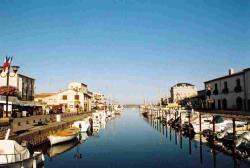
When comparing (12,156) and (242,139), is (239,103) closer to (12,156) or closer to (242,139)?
(242,139)

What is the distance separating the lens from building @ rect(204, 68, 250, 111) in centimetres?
7275

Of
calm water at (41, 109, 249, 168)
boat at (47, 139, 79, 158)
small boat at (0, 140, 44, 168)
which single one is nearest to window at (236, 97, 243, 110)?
calm water at (41, 109, 249, 168)

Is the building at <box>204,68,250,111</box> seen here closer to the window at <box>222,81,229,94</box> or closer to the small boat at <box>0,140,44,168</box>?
the window at <box>222,81,229,94</box>

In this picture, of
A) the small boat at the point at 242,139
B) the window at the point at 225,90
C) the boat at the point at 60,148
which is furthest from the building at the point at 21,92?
the window at the point at 225,90

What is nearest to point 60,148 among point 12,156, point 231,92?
point 12,156

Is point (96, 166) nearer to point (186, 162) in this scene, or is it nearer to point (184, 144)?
point (186, 162)

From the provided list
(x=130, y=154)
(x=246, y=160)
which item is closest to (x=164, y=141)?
(x=130, y=154)

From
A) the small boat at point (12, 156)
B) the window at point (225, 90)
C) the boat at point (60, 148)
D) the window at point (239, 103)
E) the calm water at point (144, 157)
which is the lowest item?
the calm water at point (144, 157)

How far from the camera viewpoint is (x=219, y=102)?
8838 cm

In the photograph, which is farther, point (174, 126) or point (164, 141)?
point (174, 126)

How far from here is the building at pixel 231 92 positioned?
7275 centimetres

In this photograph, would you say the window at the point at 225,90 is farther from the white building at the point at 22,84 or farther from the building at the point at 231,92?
the white building at the point at 22,84

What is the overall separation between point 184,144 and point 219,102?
151 feet

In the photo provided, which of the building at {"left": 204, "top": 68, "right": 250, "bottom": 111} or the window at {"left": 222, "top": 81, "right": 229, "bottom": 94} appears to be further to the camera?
the window at {"left": 222, "top": 81, "right": 229, "bottom": 94}
